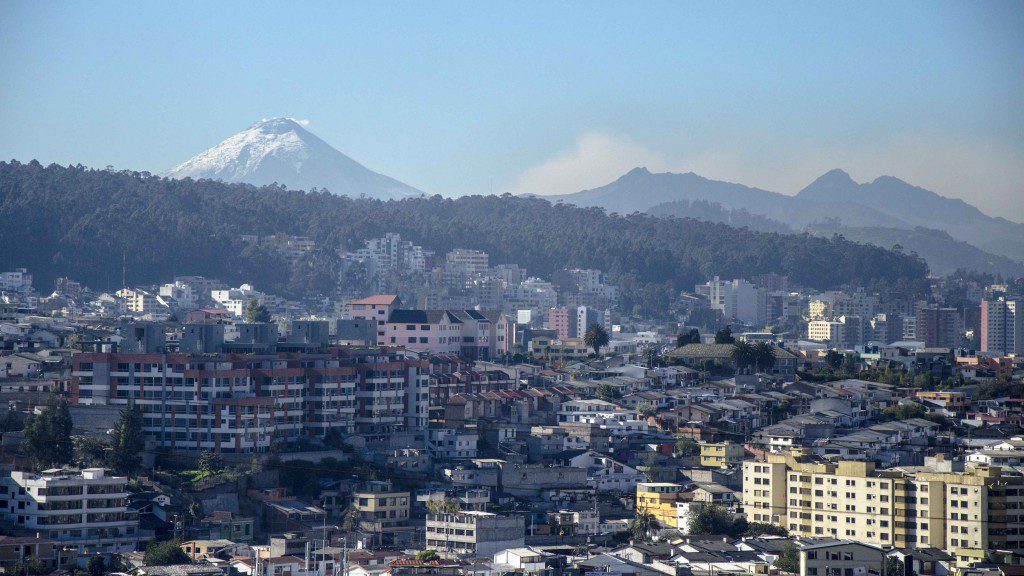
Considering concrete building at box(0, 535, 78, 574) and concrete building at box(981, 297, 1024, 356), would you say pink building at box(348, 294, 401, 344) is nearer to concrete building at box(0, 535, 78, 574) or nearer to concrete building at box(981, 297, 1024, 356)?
concrete building at box(0, 535, 78, 574)

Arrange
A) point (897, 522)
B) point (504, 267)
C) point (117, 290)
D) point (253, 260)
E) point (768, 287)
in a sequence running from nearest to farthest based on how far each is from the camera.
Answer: point (897, 522)
point (117, 290)
point (253, 260)
point (504, 267)
point (768, 287)

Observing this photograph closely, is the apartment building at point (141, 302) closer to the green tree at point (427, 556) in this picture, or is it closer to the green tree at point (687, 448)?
the green tree at point (687, 448)

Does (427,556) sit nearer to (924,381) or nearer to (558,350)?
(924,381)

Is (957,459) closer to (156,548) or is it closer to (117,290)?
(156,548)

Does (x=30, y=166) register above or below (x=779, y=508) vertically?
above

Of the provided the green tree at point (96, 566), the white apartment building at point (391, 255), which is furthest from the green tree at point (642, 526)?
the white apartment building at point (391, 255)

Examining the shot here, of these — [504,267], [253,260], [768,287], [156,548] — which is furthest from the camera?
[768,287]

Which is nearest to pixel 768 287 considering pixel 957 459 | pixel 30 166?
pixel 30 166

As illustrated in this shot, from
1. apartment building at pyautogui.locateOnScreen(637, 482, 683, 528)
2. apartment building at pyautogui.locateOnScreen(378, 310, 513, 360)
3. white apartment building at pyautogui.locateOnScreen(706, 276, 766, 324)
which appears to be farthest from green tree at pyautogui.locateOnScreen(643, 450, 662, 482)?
white apartment building at pyautogui.locateOnScreen(706, 276, 766, 324)
